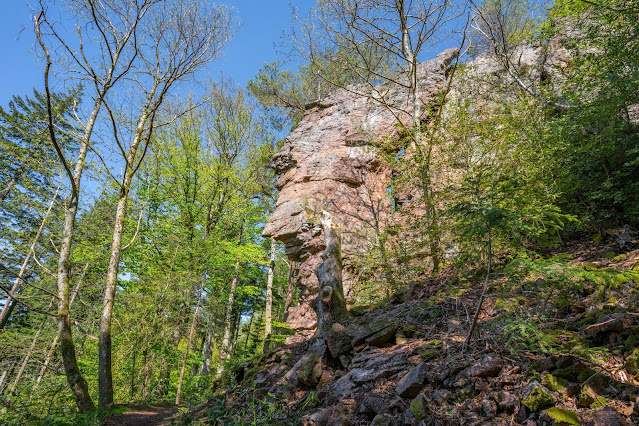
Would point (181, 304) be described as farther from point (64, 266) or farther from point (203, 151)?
point (203, 151)

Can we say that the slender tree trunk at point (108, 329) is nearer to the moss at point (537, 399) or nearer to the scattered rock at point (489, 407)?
the scattered rock at point (489, 407)

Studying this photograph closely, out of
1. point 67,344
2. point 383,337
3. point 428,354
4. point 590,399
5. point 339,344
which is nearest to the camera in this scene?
point 590,399

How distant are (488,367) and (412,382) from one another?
2.28ft

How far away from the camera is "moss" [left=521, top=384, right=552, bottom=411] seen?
2059mm

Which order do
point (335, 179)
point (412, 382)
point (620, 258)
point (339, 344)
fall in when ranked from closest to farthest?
point (412, 382) < point (620, 258) < point (339, 344) < point (335, 179)

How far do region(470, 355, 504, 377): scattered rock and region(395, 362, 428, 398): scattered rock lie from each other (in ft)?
1.51

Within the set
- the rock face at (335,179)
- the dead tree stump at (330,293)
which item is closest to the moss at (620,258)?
the dead tree stump at (330,293)

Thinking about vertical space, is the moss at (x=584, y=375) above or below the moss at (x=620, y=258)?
below

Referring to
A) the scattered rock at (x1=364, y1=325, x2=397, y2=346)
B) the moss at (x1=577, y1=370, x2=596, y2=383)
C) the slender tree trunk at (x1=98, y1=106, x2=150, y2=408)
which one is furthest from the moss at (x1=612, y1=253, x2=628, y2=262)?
the slender tree trunk at (x1=98, y1=106, x2=150, y2=408)

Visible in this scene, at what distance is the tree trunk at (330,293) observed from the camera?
5.68m

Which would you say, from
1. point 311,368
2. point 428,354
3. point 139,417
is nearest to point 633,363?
point 428,354

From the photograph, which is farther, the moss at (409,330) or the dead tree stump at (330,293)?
the dead tree stump at (330,293)

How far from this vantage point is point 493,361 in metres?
2.64

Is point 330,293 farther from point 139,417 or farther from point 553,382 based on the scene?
point 139,417
